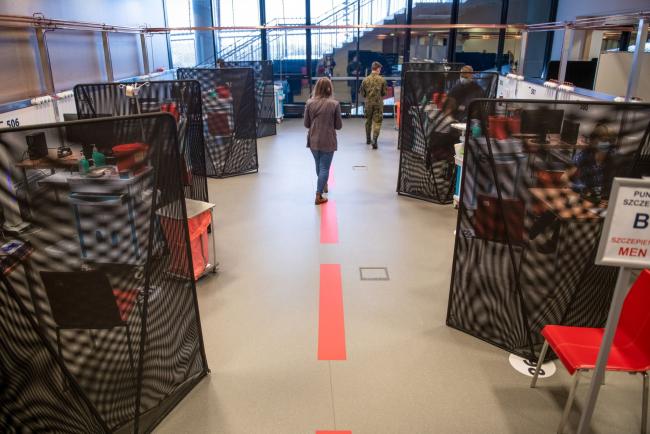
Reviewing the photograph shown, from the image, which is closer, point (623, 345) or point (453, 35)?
point (623, 345)

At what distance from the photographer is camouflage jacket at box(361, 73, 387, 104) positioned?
8.52 metres

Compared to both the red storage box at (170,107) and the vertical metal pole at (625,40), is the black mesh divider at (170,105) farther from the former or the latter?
the vertical metal pole at (625,40)

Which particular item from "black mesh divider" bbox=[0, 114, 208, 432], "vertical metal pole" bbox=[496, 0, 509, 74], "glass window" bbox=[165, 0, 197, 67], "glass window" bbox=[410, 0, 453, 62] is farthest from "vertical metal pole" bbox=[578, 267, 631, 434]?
"glass window" bbox=[165, 0, 197, 67]

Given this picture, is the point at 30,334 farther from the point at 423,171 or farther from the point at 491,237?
the point at 423,171

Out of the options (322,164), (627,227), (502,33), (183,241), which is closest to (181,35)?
(502,33)

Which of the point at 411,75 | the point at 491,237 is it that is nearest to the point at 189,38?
the point at 411,75

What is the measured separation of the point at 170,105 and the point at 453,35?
899cm

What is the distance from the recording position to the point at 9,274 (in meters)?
2.17

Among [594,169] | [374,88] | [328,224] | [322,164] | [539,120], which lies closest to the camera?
[594,169]

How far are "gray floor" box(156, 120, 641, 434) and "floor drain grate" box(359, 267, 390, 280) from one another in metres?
0.07

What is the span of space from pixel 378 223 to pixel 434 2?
865cm

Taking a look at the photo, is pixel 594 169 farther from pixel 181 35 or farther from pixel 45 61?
pixel 181 35

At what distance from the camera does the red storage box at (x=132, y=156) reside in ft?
8.31

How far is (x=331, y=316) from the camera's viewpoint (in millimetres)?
3664
